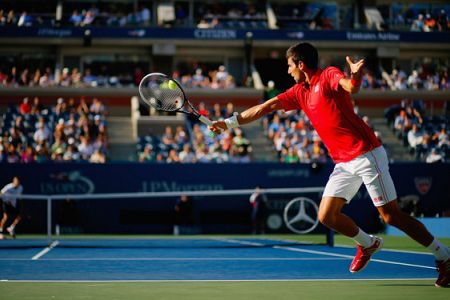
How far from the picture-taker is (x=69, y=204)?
73.2 feet

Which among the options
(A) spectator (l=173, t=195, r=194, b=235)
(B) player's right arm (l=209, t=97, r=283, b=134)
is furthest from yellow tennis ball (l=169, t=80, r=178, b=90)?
(A) spectator (l=173, t=195, r=194, b=235)

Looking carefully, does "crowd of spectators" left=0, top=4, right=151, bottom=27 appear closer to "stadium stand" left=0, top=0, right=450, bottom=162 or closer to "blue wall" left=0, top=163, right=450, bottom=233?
"stadium stand" left=0, top=0, right=450, bottom=162

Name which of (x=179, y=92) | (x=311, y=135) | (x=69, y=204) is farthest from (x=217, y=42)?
(x=179, y=92)

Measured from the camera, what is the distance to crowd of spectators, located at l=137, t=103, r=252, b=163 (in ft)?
81.0

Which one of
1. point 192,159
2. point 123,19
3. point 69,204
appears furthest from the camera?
point 123,19

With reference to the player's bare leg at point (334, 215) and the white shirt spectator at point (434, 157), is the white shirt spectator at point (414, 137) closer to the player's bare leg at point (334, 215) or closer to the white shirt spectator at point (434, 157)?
the white shirt spectator at point (434, 157)

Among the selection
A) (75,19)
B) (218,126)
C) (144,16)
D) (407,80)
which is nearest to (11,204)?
(218,126)

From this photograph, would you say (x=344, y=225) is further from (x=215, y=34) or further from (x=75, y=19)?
(x=75, y=19)

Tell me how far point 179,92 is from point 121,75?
26.8 meters

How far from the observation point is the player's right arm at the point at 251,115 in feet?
26.4

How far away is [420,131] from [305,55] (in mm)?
22081

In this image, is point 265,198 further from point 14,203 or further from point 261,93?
point 261,93

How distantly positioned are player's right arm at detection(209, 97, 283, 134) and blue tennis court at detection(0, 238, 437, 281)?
168 cm

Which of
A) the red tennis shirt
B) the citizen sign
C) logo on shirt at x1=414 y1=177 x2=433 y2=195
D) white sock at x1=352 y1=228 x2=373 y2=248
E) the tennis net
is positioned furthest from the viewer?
the citizen sign
